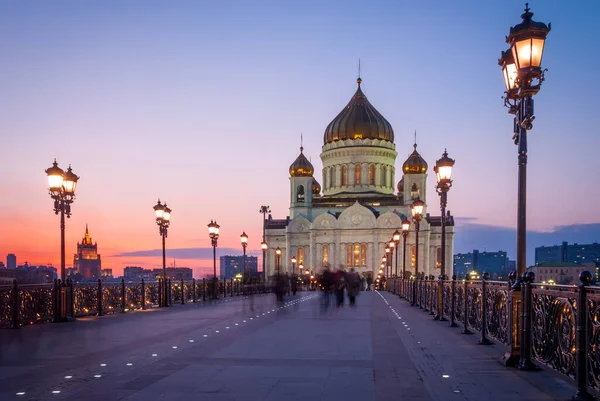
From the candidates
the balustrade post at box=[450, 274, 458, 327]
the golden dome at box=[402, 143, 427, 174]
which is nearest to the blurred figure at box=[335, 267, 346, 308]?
the balustrade post at box=[450, 274, 458, 327]

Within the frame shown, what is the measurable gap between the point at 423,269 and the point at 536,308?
92.4 metres

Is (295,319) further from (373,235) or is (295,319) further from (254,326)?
(373,235)

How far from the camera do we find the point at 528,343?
9133mm

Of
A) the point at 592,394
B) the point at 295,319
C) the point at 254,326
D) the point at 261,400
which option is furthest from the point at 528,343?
the point at 295,319

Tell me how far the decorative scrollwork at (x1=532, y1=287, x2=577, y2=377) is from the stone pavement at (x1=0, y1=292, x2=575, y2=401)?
Answer: 31cm

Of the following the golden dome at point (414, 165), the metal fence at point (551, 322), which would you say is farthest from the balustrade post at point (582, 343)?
the golden dome at point (414, 165)

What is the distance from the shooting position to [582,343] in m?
7.00

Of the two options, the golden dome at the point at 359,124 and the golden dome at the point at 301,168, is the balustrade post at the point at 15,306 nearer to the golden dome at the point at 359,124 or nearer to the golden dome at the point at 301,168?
the golden dome at the point at 359,124

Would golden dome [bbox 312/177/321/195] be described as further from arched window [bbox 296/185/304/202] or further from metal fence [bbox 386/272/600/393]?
metal fence [bbox 386/272/600/393]

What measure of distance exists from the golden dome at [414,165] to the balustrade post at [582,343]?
3797 inches

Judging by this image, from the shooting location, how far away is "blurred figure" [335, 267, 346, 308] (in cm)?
2630

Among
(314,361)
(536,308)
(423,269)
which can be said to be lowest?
(423,269)

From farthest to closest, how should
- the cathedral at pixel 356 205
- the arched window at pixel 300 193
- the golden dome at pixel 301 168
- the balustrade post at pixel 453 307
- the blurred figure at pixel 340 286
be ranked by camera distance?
the arched window at pixel 300 193, the golden dome at pixel 301 168, the cathedral at pixel 356 205, the blurred figure at pixel 340 286, the balustrade post at pixel 453 307

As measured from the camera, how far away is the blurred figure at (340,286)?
86.3ft
